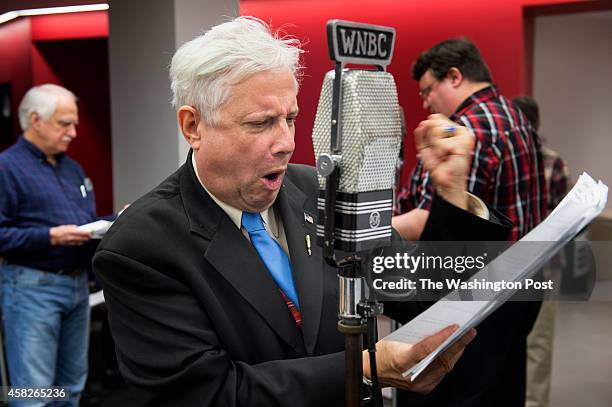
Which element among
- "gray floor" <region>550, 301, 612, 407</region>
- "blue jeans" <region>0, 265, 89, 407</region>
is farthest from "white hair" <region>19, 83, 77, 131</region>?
"gray floor" <region>550, 301, 612, 407</region>

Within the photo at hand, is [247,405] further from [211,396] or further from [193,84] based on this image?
[193,84]

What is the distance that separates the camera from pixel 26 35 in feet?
19.1

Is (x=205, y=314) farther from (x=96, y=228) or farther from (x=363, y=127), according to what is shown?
(x=96, y=228)

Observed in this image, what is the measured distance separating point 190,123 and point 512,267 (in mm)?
609

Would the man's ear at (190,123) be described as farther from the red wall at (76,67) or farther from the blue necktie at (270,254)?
the red wall at (76,67)

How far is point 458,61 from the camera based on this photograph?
2.76 metres

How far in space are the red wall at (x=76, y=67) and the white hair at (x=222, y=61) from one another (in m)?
4.52

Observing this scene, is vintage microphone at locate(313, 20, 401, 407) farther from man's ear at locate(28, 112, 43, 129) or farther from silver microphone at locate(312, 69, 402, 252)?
man's ear at locate(28, 112, 43, 129)

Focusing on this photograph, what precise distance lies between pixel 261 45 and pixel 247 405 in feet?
1.97

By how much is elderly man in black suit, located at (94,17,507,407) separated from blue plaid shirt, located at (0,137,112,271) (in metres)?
1.90

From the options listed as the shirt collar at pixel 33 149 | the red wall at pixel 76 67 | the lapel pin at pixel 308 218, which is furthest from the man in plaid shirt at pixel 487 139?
Result: the red wall at pixel 76 67

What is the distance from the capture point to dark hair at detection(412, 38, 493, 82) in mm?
2741

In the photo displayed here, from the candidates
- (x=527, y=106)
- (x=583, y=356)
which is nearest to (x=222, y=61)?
(x=527, y=106)

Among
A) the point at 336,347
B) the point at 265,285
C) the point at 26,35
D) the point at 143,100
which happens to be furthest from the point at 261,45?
the point at 26,35
